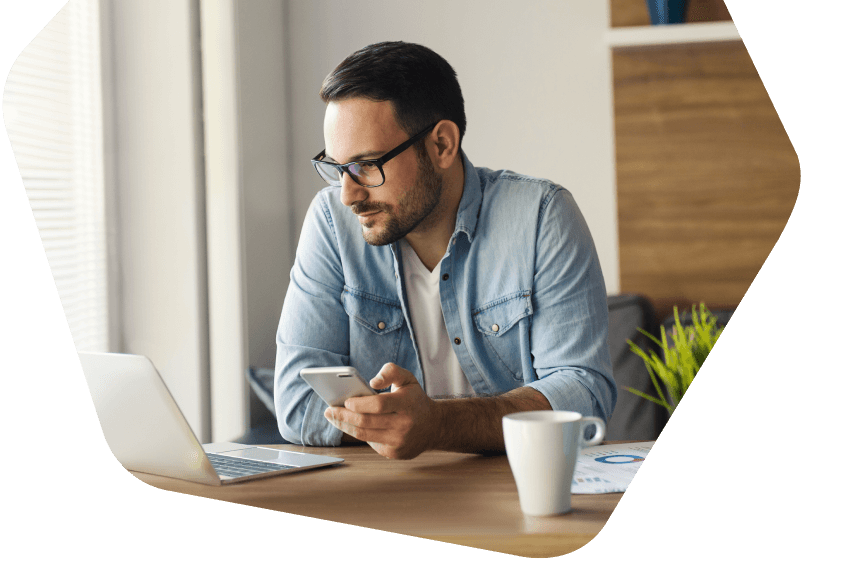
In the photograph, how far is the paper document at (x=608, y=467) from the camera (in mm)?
994

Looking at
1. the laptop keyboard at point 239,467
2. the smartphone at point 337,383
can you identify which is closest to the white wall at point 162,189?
the laptop keyboard at point 239,467

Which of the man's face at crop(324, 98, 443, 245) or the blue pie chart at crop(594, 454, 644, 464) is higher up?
the man's face at crop(324, 98, 443, 245)

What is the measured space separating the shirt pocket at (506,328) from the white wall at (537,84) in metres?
0.11

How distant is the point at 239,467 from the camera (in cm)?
119

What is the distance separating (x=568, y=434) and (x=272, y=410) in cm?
48

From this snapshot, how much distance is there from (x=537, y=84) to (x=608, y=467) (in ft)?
1.49

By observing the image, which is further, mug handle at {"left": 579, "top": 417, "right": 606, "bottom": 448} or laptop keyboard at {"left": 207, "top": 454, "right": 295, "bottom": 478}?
laptop keyboard at {"left": 207, "top": 454, "right": 295, "bottom": 478}

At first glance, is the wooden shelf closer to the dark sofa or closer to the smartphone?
the dark sofa

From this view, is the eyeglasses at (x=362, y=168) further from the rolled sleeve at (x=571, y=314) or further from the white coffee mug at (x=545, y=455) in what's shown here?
the white coffee mug at (x=545, y=455)

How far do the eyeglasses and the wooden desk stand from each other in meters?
0.35

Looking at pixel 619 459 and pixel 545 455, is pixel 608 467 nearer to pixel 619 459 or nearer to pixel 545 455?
pixel 619 459

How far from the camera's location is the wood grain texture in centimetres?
99

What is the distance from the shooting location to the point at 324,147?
1140 millimetres

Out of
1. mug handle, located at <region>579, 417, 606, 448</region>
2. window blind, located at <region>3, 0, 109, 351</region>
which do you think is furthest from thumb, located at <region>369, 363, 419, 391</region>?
window blind, located at <region>3, 0, 109, 351</region>
